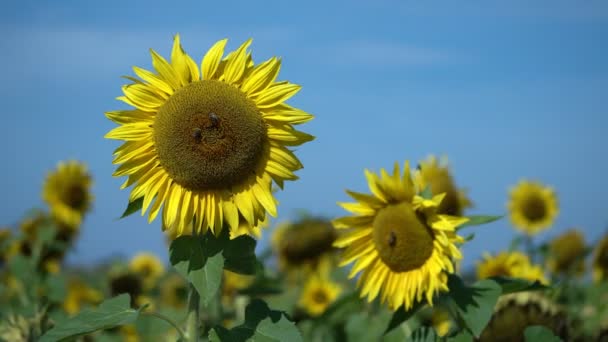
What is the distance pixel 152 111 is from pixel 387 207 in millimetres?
1212

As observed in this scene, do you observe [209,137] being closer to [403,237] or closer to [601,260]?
[403,237]

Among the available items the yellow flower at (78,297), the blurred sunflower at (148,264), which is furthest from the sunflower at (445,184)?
the blurred sunflower at (148,264)

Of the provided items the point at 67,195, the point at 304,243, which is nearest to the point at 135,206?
the point at 304,243

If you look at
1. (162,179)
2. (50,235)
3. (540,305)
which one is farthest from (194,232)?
(50,235)

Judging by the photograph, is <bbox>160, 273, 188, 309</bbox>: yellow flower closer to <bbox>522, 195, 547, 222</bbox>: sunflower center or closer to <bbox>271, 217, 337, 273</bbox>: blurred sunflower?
<bbox>271, 217, 337, 273</bbox>: blurred sunflower

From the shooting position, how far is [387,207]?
3.64m

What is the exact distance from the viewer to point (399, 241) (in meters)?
3.57

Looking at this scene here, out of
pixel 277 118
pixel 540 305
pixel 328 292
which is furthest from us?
pixel 328 292

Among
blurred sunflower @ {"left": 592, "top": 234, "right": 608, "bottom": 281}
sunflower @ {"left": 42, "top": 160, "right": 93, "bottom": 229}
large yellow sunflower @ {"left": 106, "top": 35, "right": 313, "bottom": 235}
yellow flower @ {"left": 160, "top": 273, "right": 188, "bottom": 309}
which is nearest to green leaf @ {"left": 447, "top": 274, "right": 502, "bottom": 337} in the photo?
large yellow sunflower @ {"left": 106, "top": 35, "right": 313, "bottom": 235}

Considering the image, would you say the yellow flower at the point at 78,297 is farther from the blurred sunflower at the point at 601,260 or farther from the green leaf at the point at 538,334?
the green leaf at the point at 538,334

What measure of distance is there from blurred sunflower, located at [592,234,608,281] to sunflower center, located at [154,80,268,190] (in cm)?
621

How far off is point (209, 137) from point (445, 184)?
Answer: 2.70 meters

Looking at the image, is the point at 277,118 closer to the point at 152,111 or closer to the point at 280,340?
the point at 152,111

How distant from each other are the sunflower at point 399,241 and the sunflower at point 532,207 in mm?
6081
